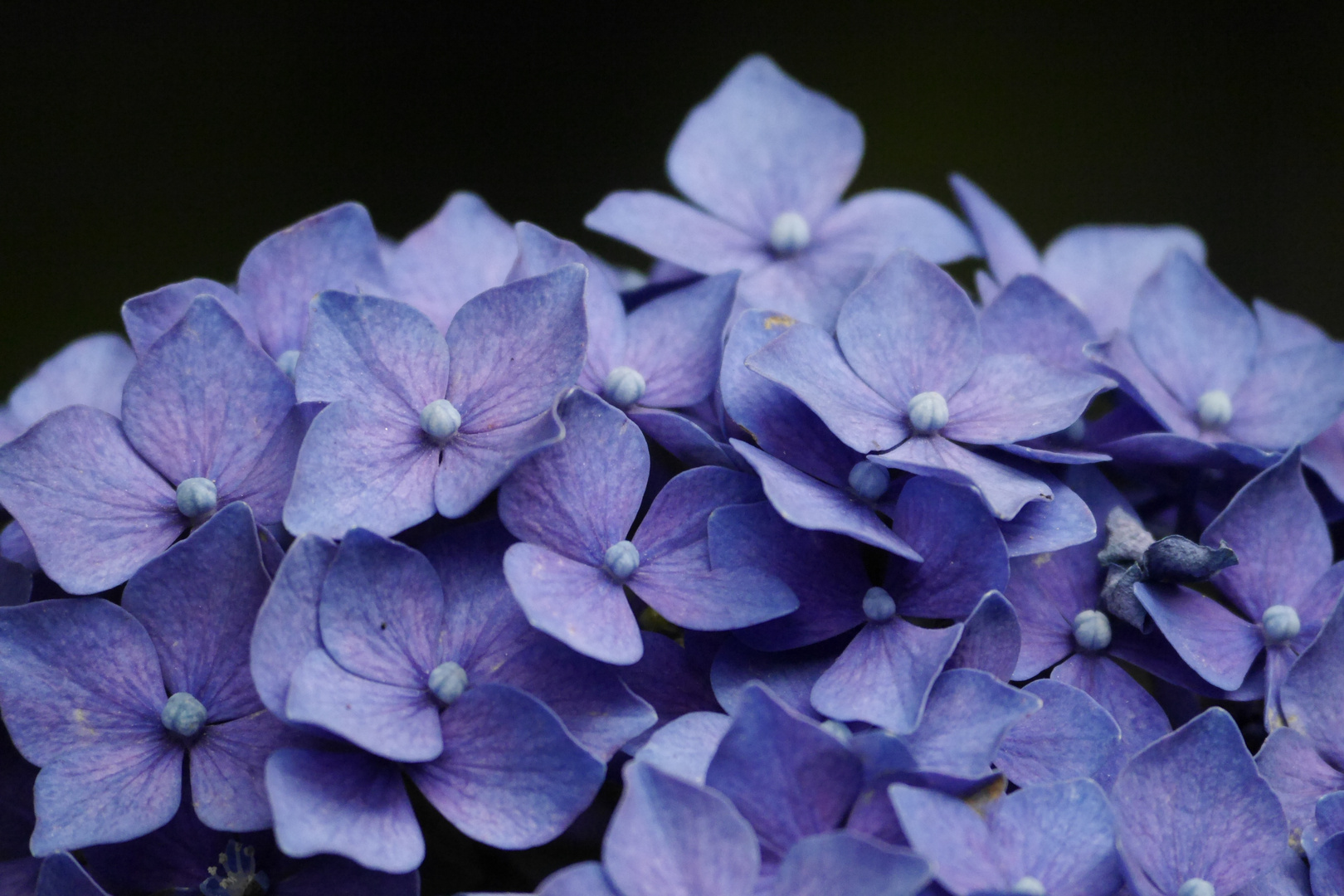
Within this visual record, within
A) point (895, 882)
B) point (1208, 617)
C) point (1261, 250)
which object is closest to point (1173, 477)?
point (1208, 617)

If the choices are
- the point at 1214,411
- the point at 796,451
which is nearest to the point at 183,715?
the point at 796,451

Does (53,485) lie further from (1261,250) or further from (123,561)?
(1261,250)

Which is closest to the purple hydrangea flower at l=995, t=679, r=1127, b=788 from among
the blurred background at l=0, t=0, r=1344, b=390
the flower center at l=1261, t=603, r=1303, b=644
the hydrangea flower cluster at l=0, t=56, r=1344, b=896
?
the hydrangea flower cluster at l=0, t=56, r=1344, b=896

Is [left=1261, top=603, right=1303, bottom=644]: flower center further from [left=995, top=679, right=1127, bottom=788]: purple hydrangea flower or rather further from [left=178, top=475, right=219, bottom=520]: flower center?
[left=178, top=475, right=219, bottom=520]: flower center

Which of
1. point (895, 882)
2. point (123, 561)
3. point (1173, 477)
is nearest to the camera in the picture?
point (895, 882)

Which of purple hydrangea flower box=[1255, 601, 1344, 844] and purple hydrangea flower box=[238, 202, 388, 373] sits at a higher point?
purple hydrangea flower box=[238, 202, 388, 373]

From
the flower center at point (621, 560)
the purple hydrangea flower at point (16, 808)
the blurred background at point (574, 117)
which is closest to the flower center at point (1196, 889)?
the flower center at point (621, 560)

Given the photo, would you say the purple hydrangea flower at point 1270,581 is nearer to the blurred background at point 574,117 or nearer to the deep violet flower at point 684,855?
the deep violet flower at point 684,855
